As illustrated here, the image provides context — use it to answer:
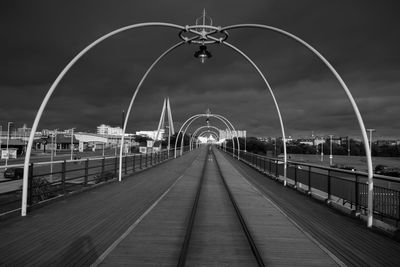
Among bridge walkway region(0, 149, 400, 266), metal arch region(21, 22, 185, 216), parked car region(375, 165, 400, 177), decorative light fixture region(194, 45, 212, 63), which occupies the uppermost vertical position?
decorative light fixture region(194, 45, 212, 63)

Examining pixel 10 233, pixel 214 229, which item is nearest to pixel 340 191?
pixel 214 229

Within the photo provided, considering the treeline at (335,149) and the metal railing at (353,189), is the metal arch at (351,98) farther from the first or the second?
the treeline at (335,149)

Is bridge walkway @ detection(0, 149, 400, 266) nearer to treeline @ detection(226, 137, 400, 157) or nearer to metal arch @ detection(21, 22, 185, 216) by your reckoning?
metal arch @ detection(21, 22, 185, 216)

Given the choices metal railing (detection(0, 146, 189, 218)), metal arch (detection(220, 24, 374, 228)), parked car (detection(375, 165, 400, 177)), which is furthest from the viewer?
parked car (detection(375, 165, 400, 177))

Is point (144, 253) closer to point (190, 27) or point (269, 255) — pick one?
point (269, 255)

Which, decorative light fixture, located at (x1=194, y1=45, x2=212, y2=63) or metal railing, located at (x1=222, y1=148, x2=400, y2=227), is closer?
metal railing, located at (x1=222, y1=148, x2=400, y2=227)

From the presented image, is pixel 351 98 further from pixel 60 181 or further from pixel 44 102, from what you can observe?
pixel 60 181

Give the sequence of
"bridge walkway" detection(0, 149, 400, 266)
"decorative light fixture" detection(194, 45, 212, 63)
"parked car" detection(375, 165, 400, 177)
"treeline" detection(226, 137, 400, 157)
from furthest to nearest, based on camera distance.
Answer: "treeline" detection(226, 137, 400, 157)
"parked car" detection(375, 165, 400, 177)
"decorative light fixture" detection(194, 45, 212, 63)
"bridge walkway" detection(0, 149, 400, 266)

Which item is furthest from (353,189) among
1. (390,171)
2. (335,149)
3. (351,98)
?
(335,149)

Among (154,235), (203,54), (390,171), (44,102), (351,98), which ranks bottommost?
(390,171)

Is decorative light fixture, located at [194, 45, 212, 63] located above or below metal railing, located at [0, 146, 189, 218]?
above

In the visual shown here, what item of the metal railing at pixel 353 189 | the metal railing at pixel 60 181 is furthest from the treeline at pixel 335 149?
the metal railing at pixel 353 189

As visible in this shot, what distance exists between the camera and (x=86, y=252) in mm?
5156

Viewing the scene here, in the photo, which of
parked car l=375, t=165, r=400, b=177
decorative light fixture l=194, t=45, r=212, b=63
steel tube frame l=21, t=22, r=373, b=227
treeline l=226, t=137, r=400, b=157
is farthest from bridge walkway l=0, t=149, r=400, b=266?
treeline l=226, t=137, r=400, b=157
